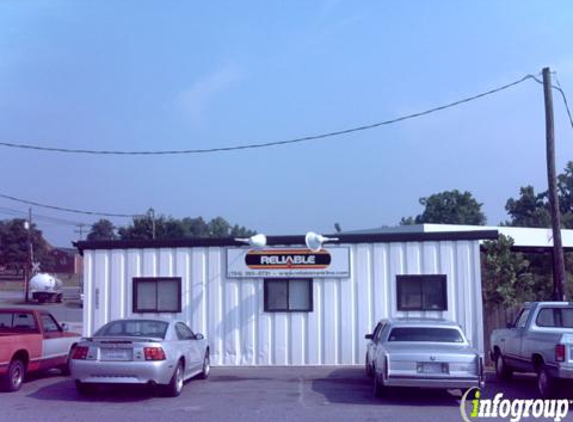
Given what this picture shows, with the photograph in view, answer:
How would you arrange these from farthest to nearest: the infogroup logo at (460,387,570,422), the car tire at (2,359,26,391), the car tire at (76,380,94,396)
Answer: the car tire at (2,359,26,391) → the car tire at (76,380,94,396) → the infogroup logo at (460,387,570,422)

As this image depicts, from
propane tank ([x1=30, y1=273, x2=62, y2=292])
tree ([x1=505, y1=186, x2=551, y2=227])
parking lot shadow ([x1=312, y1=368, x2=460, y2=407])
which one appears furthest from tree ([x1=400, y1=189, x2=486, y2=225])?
parking lot shadow ([x1=312, y1=368, x2=460, y2=407])

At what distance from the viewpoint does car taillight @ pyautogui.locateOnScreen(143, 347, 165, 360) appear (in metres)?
13.2

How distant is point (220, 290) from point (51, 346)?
15.9 ft

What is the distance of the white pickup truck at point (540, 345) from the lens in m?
12.9

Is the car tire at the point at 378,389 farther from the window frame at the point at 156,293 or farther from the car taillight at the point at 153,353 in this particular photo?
the window frame at the point at 156,293

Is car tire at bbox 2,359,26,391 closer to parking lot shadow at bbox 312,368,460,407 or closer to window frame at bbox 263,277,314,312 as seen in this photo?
parking lot shadow at bbox 312,368,460,407

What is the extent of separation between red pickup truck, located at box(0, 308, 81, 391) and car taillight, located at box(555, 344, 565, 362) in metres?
9.67

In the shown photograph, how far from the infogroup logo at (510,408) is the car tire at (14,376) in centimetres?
821

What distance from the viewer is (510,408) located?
41.6ft

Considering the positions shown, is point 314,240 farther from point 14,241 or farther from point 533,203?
point 14,241

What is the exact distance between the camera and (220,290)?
19.7m

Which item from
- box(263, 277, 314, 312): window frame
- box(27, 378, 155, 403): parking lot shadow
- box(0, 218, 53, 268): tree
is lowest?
box(27, 378, 155, 403): parking lot shadow

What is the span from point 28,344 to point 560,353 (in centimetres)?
998

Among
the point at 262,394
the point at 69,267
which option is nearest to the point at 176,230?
the point at 69,267
